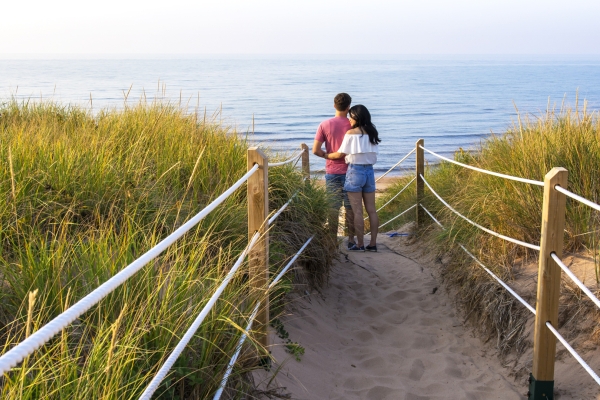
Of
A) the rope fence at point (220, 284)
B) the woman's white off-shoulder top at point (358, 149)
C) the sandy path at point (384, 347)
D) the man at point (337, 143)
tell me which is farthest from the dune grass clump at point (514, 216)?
the man at point (337, 143)

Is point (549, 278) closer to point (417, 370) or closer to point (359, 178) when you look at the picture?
point (417, 370)

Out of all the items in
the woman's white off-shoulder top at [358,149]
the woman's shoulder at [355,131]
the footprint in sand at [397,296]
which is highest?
the woman's shoulder at [355,131]

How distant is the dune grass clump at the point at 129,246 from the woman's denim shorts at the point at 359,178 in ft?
3.98

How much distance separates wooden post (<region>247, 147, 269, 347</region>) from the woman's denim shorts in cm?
355

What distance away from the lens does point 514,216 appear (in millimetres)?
5000

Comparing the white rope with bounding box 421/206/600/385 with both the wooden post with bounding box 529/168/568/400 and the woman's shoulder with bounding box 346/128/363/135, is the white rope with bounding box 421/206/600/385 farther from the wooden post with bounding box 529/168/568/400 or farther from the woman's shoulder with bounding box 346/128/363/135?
the woman's shoulder with bounding box 346/128/363/135

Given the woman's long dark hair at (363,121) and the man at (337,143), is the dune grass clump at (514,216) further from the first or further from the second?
the man at (337,143)

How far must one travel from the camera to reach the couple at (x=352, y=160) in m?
7.05

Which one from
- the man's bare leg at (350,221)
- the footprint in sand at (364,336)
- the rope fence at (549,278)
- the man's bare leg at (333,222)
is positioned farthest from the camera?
the man's bare leg at (350,221)

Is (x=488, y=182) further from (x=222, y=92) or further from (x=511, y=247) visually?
(x=222, y=92)

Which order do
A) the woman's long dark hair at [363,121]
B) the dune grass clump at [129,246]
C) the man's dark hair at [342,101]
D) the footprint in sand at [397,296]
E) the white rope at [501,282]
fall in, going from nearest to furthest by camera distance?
the dune grass clump at [129,246], the white rope at [501,282], the footprint in sand at [397,296], the woman's long dark hair at [363,121], the man's dark hair at [342,101]

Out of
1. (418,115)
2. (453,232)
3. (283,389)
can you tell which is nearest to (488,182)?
(453,232)

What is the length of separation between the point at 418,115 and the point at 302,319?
32922 mm

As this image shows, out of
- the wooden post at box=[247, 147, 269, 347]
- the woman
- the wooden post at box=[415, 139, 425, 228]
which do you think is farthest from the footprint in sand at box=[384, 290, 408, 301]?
the wooden post at box=[247, 147, 269, 347]
